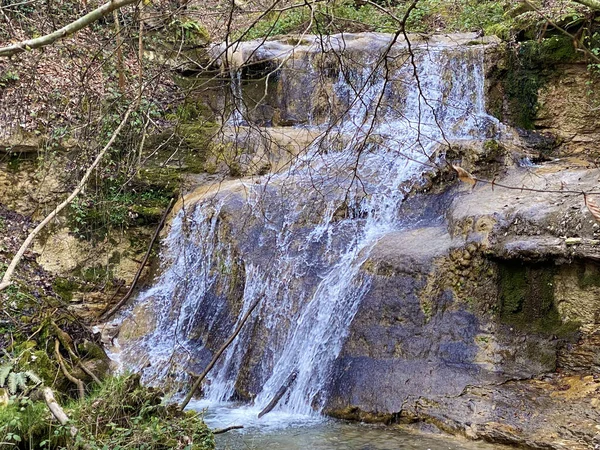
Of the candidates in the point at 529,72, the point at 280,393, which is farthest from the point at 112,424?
the point at 529,72

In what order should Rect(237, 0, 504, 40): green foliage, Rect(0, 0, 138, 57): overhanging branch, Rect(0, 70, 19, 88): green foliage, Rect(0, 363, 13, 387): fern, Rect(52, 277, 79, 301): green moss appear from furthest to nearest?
Rect(237, 0, 504, 40): green foliage < Rect(0, 70, 19, 88): green foliage < Rect(52, 277, 79, 301): green moss < Rect(0, 363, 13, 387): fern < Rect(0, 0, 138, 57): overhanging branch

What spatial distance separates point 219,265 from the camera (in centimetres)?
807

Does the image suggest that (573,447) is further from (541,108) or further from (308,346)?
(541,108)

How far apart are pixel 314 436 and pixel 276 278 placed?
2395 millimetres

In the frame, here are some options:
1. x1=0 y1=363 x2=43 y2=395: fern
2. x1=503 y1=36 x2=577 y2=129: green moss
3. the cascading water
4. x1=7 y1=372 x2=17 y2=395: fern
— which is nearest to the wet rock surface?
the cascading water

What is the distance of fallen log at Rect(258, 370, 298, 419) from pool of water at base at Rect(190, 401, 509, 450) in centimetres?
6

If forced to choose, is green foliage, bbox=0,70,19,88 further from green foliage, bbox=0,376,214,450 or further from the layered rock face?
green foliage, bbox=0,376,214,450

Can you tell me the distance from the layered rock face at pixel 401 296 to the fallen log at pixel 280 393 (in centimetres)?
6

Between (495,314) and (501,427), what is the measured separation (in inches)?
59.2

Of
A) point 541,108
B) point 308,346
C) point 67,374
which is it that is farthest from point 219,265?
point 541,108

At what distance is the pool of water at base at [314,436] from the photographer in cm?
503

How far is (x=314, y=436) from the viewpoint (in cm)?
537

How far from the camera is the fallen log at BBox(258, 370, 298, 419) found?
6.09 metres

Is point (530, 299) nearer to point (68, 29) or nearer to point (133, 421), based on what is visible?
point (133, 421)
